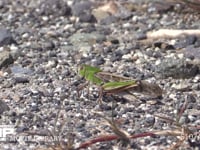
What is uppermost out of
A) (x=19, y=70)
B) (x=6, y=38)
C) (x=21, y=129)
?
(x=6, y=38)

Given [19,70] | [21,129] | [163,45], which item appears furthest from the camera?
[163,45]

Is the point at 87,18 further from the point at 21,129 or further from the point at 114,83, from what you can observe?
the point at 21,129

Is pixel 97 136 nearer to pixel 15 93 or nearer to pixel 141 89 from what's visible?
pixel 141 89

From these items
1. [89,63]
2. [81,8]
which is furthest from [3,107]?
[81,8]

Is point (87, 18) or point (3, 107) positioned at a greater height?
point (87, 18)

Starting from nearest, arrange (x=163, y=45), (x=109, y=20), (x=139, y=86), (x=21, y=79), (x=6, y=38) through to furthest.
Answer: (x=139, y=86), (x=21, y=79), (x=163, y=45), (x=6, y=38), (x=109, y=20)

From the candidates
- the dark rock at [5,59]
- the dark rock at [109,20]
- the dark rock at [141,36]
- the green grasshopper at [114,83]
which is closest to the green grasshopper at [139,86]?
the green grasshopper at [114,83]

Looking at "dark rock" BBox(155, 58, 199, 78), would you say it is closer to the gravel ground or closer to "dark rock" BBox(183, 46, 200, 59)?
the gravel ground

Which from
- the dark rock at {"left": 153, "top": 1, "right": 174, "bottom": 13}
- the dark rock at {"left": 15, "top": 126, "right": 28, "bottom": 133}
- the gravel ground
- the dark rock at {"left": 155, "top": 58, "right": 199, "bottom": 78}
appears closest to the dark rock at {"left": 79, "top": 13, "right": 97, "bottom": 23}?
the gravel ground

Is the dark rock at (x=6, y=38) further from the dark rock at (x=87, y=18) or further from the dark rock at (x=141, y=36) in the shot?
the dark rock at (x=141, y=36)
